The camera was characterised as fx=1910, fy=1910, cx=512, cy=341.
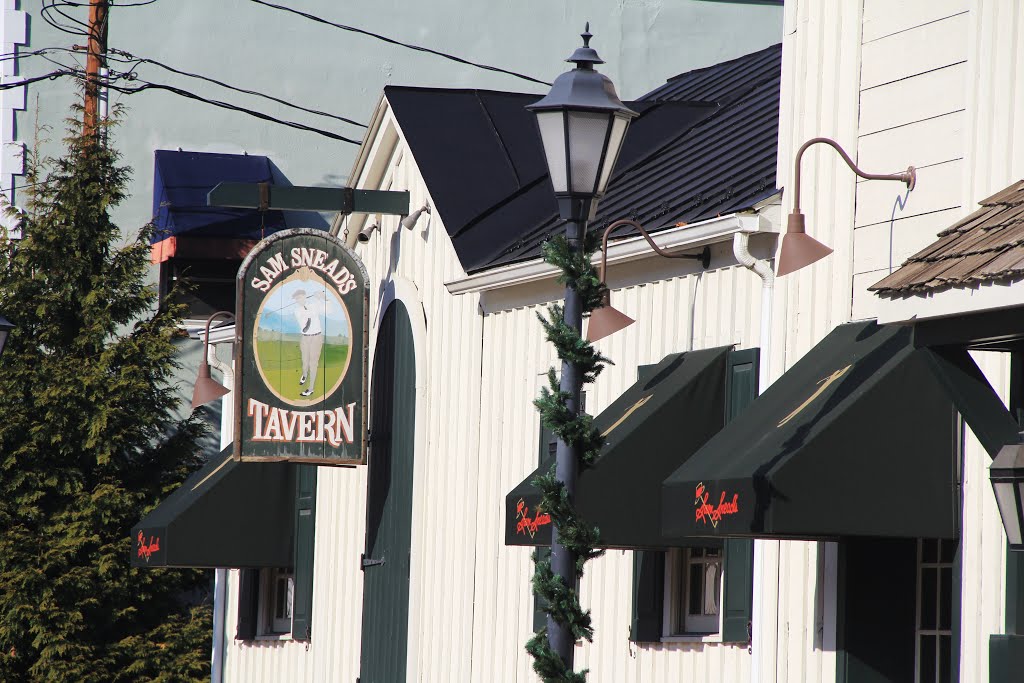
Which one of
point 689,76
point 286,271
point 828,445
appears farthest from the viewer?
point 689,76

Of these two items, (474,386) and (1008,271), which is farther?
(474,386)

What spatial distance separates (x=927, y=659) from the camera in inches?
408

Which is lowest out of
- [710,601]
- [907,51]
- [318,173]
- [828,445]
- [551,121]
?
[710,601]

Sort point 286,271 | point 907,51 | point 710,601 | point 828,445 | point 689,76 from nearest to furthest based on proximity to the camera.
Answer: point 828,445, point 907,51, point 710,601, point 286,271, point 689,76

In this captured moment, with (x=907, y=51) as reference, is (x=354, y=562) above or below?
below

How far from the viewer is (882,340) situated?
389 inches

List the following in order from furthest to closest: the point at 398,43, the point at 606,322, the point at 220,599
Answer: the point at 398,43 → the point at 220,599 → the point at 606,322

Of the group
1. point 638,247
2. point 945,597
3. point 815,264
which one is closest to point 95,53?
point 638,247

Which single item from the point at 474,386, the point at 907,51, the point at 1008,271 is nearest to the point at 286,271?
the point at 474,386

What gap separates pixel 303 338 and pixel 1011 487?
10.1 metres

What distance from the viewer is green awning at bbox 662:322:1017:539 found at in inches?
A: 368

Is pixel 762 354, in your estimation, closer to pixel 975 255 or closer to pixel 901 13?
pixel 901 13

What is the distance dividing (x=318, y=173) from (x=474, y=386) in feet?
31.1

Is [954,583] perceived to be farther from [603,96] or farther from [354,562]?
[354,562]
